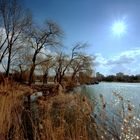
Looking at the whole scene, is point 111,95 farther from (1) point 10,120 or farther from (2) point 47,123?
(2) point 47,123

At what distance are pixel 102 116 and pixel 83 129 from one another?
0.60 metres

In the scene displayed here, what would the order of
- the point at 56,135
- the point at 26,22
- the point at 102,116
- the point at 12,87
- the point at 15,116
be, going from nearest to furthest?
1. the point at 56,135
2. the point at 102,116
3. the point at 15,116
4. the point at 12,87
5. the point at 26,22

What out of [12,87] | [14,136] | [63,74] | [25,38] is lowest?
[14,136]

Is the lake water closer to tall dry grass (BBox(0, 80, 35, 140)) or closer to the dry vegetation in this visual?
the dry vegetation

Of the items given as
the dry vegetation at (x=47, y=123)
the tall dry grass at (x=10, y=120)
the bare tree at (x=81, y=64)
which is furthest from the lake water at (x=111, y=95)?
the bare tree at (x=81, y=64)

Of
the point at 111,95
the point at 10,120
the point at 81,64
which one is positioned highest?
the point at 81,64

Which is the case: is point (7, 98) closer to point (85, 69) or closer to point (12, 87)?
point (12, 87)

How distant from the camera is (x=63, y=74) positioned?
42.5 m

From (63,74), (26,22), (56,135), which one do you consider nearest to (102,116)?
(56,135)

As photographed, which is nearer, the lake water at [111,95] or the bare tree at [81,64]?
the lake water at [111,95]

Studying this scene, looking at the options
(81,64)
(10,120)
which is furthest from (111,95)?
(81,64)

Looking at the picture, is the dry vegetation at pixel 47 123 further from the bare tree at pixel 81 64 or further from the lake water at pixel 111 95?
the bare tree at pixel 81 64

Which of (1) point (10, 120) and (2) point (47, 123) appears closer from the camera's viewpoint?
(2) point (47, 123)

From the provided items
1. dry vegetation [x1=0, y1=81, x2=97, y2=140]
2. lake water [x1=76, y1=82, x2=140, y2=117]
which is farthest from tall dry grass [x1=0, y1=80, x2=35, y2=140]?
lake water [x1=76, y1=82, x2=140, y2=117]
